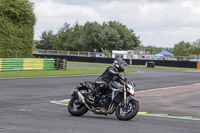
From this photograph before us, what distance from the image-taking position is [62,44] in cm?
9575

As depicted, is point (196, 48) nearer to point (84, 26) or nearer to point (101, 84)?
point (84, 26)

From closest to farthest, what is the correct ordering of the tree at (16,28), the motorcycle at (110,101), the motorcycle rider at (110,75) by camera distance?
the motorcycle at (110,101), the motorcycle rider at (110,75), the tree at (16,28)

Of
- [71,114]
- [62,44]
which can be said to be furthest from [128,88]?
[62,44]

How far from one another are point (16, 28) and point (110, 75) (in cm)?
2623

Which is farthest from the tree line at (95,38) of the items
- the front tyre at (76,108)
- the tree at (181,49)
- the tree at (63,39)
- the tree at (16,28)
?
the front tyre at (76,108)

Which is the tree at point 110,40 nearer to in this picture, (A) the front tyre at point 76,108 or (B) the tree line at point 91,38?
(B) the tree line at point 91,38

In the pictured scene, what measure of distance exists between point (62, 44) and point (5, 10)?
6207 centimetres

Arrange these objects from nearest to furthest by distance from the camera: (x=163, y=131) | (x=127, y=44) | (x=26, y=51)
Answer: (x=163, y=131) < (x=26, y=51) < (x=127, y=44)

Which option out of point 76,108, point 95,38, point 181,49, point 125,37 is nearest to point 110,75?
point 76,108

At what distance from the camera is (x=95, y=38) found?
85.0 m

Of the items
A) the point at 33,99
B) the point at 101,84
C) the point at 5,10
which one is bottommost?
the point at 33,99

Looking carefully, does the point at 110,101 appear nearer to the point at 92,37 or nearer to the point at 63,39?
the point at 92,37

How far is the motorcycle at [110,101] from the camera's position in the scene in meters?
9.30

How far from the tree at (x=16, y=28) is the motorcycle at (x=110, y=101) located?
24256 millimetres
